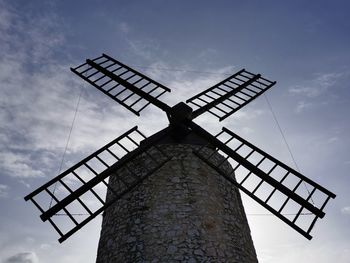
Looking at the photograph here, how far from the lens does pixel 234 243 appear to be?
6.83 meters

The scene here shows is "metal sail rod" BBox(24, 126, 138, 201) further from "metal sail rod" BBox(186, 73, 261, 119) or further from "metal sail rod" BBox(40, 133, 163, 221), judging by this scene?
"metal sail rod" BBox(186, 73, 261, 119)

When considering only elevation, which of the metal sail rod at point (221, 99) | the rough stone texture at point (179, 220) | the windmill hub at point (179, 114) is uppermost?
the metal sail rod at point (221, 99)

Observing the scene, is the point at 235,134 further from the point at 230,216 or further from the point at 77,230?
the point at 77,230

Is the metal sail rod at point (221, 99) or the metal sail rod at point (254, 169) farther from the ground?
the metal sail rod at point (221, 99)

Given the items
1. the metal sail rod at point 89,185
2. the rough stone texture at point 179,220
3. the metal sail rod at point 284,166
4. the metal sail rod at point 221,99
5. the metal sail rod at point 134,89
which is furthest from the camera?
the metal sail rod at point 221,99

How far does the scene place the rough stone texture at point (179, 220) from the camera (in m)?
6.35

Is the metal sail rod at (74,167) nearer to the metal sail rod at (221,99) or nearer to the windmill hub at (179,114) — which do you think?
the windmill hub at (179,114)

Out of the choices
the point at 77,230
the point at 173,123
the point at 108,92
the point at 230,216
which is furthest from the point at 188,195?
the point at 108,92

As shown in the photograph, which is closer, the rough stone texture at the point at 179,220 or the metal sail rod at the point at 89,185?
the rough stone texture at the point at 179,220

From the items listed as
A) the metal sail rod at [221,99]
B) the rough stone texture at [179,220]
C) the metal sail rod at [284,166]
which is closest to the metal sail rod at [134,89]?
the metal sail rod at [221,99]

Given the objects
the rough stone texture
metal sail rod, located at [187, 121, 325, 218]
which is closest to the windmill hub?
metal sail rod, located at [187, 121, 325, 218]

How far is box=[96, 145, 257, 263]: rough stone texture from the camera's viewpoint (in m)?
6.35

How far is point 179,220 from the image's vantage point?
21.8 ft

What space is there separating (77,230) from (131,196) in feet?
5.25
